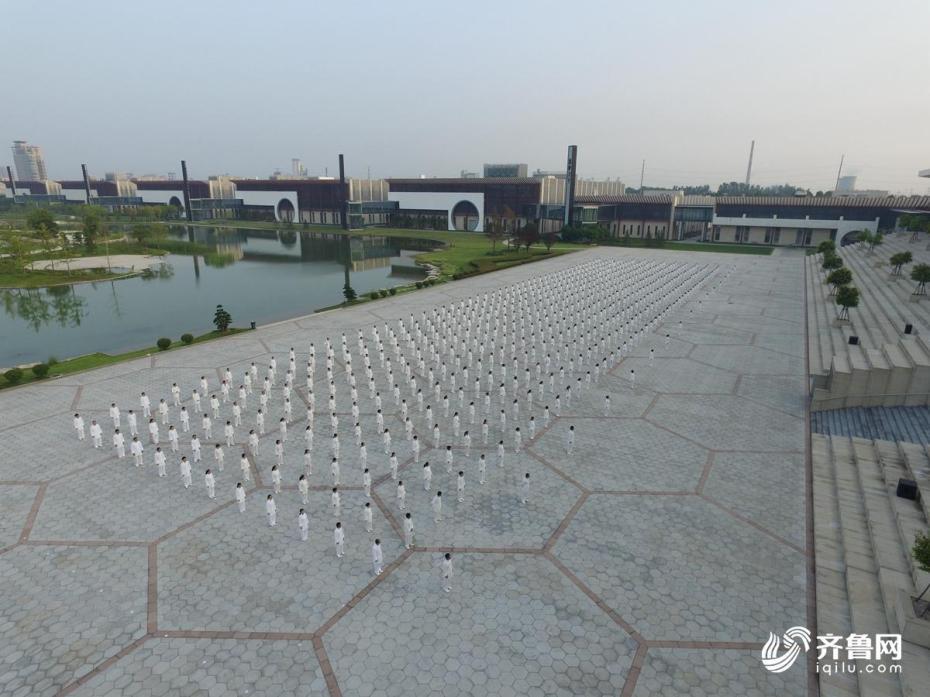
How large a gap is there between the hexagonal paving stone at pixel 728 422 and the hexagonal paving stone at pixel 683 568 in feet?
12.3

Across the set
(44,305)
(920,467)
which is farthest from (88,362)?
(920,467)

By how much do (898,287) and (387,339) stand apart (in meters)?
28.3

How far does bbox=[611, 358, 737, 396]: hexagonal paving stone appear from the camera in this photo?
60.7ft

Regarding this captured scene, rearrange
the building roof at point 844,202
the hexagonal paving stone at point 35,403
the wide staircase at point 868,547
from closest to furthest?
the wide staircase at point 868,547 → the hexagonal paving stone at point 35,403 → the building roof at point 844,202

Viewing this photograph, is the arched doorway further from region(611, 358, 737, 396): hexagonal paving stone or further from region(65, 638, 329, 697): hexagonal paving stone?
region(65, 638, 329, 697): hexagonal paving stone

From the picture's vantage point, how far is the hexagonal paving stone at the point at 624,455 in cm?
1228

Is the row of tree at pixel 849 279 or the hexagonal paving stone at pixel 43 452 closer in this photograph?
the hexagonal paving stone at pixel 43 452

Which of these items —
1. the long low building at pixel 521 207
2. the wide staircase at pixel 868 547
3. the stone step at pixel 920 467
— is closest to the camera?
the wide staircase at pixel 868 547

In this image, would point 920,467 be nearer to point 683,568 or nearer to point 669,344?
point 683,568

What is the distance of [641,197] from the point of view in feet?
250

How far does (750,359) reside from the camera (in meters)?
21.7

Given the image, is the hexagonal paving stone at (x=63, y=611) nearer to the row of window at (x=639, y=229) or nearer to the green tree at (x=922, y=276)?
the green tree at (x=922, y=276)

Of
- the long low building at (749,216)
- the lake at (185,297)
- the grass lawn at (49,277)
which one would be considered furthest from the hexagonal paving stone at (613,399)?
the long low building at (749,216)

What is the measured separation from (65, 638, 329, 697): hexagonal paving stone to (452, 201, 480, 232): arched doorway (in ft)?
271
